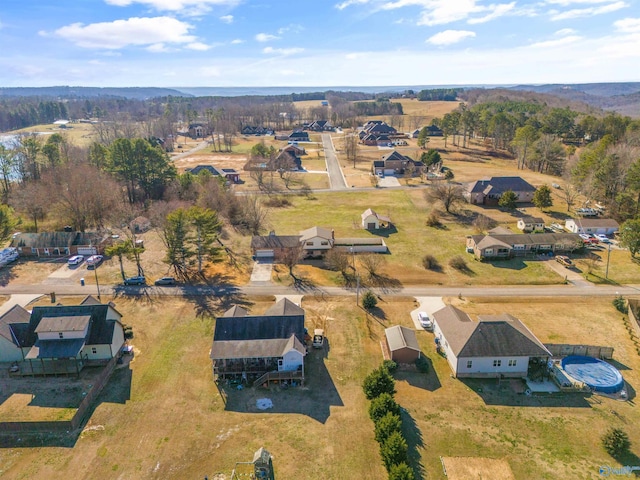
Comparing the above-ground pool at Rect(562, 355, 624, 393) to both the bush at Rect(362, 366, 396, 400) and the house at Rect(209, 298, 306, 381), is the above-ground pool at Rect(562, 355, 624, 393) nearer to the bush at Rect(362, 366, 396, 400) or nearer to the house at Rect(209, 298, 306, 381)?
the bush at Rect(362, 366, 396, 400)

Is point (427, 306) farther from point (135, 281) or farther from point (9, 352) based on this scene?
point (9, 352)

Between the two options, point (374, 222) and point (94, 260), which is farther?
point (374, 222)

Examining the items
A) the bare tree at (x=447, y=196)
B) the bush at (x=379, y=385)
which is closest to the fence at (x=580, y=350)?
the bush at (x=379, y=385)

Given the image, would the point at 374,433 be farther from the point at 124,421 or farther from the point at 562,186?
the point at 562,186

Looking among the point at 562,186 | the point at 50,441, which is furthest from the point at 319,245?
the point at 562,186

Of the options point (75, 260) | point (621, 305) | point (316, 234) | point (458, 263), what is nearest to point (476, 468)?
point (621, 305)

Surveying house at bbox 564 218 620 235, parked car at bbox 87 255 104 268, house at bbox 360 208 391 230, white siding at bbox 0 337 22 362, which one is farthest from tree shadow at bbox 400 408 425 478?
house at bbox 564 218 620 235
